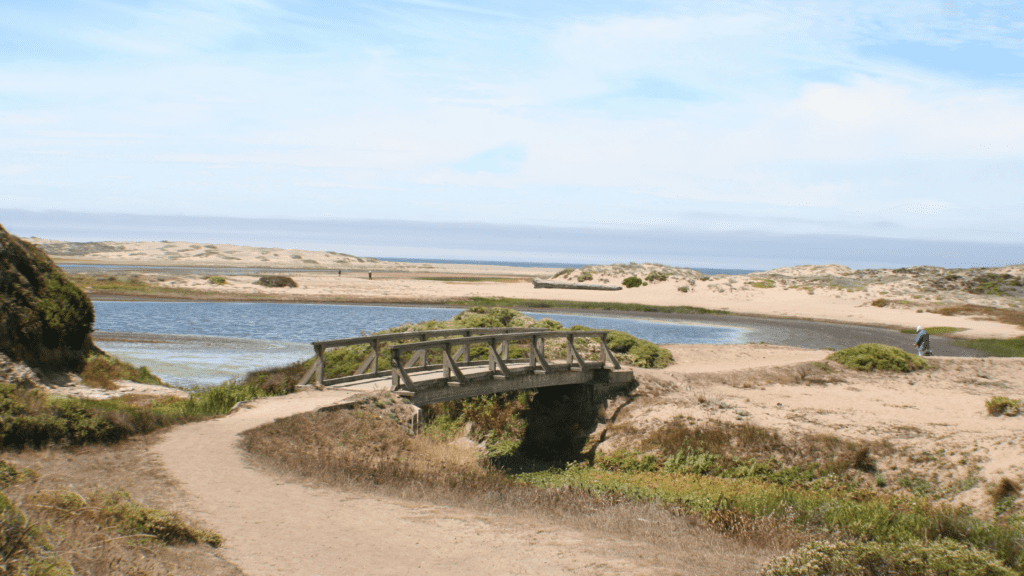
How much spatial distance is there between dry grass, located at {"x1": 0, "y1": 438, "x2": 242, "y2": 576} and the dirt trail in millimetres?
317

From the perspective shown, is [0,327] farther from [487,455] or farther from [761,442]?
[761,442]

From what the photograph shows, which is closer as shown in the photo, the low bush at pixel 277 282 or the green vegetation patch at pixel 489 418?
the green vegetation patch at pixel 489 418

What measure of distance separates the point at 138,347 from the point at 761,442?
89.1 feet

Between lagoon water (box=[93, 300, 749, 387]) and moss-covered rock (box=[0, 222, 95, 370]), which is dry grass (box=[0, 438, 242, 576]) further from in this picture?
lagoon water (box=[93, 300, 749, 387])

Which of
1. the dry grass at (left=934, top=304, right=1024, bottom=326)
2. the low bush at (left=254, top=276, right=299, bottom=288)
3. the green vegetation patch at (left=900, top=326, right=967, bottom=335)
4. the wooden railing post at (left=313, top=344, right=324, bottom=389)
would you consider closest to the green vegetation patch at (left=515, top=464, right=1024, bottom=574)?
the wooden railing post at (left=313, top=344, right=324, bottom=389)

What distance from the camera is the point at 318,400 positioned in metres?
14.4

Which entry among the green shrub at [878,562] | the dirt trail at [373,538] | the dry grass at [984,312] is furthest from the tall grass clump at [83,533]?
the dry grass at [984,312]

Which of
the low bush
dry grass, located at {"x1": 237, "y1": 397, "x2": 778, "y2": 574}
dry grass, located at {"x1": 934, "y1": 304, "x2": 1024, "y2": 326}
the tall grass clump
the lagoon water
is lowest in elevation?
the lagoon water

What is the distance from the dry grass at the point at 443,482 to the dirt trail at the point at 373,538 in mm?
278

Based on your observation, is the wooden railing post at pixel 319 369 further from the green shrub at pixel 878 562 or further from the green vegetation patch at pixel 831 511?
the green shrub at pixel 878 562

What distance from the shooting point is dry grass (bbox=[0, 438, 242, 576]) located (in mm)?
5941

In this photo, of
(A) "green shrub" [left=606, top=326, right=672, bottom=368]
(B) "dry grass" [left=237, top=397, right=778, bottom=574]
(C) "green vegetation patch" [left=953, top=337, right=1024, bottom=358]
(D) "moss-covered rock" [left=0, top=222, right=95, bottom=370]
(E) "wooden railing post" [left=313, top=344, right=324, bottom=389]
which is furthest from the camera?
(C) "green vegetation patch" [left=953, top=337, right=1024, bottom=358]

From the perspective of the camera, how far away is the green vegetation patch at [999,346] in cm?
3532

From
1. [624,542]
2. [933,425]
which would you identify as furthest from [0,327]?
[933,425]
